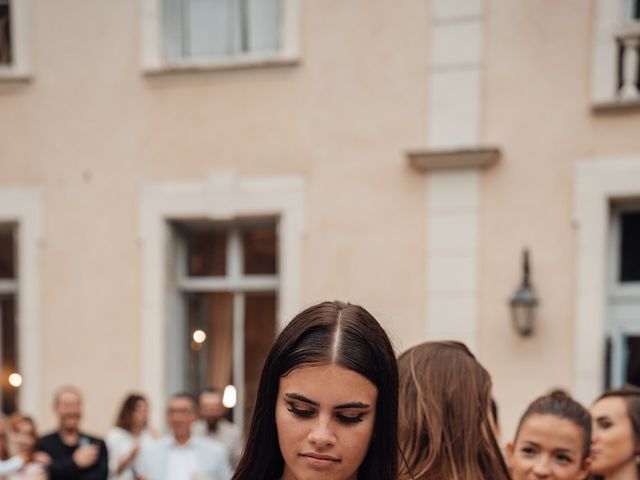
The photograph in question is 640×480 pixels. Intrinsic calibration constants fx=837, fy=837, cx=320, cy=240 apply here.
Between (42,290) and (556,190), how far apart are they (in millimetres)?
4716

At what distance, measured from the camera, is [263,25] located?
7.68 m

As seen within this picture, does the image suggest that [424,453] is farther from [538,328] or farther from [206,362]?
[206,362]

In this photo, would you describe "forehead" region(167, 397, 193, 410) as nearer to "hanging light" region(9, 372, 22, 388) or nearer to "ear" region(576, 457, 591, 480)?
"hanging light" region(9, 372, 22, 388)

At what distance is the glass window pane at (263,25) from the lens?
764 cm

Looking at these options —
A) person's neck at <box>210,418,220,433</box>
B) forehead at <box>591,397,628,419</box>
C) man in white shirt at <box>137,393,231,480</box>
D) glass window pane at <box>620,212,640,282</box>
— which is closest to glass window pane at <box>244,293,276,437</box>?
person's neck at <box>210,418,220,433</box>

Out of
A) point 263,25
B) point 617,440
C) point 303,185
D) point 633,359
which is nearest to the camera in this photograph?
point 617,440

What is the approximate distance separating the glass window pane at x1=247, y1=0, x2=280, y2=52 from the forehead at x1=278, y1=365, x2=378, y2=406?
6527 mm

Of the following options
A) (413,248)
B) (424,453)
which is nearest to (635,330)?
(413,248)

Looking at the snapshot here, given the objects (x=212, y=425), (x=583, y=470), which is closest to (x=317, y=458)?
(x=583, y=470)

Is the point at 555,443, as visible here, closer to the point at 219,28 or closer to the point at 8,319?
the point at 219,28

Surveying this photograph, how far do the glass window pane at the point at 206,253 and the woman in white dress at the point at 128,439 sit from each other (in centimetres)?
194

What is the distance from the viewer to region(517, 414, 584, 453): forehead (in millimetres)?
2535

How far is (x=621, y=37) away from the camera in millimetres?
6648

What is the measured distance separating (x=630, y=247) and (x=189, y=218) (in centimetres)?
386
